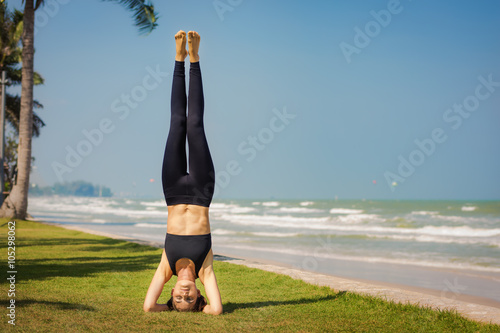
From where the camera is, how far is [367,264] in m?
12.9

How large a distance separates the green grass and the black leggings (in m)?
1.42

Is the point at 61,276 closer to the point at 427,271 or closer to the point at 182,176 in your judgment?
the point at 182,176

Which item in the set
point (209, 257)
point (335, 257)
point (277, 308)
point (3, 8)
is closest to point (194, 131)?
point (209, 257)

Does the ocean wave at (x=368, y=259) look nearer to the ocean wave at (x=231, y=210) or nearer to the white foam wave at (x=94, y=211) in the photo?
the white foam wave at (x=94, y=211)

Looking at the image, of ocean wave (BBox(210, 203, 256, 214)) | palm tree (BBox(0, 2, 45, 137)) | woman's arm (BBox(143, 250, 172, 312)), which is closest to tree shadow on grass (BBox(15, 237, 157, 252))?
woman's arm (BBox(143, 250, 172, 312))

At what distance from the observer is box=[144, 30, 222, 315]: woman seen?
17.5 feet

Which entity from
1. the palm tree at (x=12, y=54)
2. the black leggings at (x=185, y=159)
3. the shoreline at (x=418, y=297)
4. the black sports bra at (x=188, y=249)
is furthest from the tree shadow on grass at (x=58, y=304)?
the palm tree at (x=12, y=54)

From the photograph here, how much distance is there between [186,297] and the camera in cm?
532

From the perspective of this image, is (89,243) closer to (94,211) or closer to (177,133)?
(177,133)

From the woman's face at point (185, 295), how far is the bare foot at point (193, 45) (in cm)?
274

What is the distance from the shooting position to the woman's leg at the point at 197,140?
541cm

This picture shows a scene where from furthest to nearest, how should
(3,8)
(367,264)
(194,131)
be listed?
(3,8), (367,264), (194,131)

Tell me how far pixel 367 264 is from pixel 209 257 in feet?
27.9

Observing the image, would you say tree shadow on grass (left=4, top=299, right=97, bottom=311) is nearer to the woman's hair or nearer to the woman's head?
the woman's hair
